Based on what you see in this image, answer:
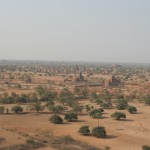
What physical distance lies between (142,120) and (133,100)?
2303 cm

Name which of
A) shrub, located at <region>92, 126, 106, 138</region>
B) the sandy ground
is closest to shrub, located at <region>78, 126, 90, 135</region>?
the sandy ground

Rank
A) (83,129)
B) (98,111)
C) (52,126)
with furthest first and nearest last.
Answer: (98,111) → (52,126) → (83,129)

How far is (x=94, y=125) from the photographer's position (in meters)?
42.0

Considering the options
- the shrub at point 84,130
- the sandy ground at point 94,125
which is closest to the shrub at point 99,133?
the sandy ground at point 94,125

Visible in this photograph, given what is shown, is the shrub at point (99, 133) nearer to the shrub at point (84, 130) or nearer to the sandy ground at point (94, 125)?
the sandy ground at point (94, 125)

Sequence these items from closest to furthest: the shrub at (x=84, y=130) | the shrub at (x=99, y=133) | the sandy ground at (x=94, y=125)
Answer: the sandy ground at (x=94, y=125) → the shrub at (x=99, y=133) → the shrub at (x=84, y=130)

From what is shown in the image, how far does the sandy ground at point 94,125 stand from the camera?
1300 inches

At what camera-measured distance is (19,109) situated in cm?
4906

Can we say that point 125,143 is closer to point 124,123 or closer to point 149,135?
point 149,135

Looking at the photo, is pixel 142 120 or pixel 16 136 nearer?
pixel 16 136

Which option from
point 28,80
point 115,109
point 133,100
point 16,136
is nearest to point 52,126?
point 16,136

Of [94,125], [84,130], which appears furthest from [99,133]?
[94,125]

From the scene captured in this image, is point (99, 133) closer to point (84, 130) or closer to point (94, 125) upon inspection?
point (84, 130)

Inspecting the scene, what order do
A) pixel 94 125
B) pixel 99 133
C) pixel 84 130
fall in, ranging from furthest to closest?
pixel 94 125
pixel 84 130
pixel 99 133
